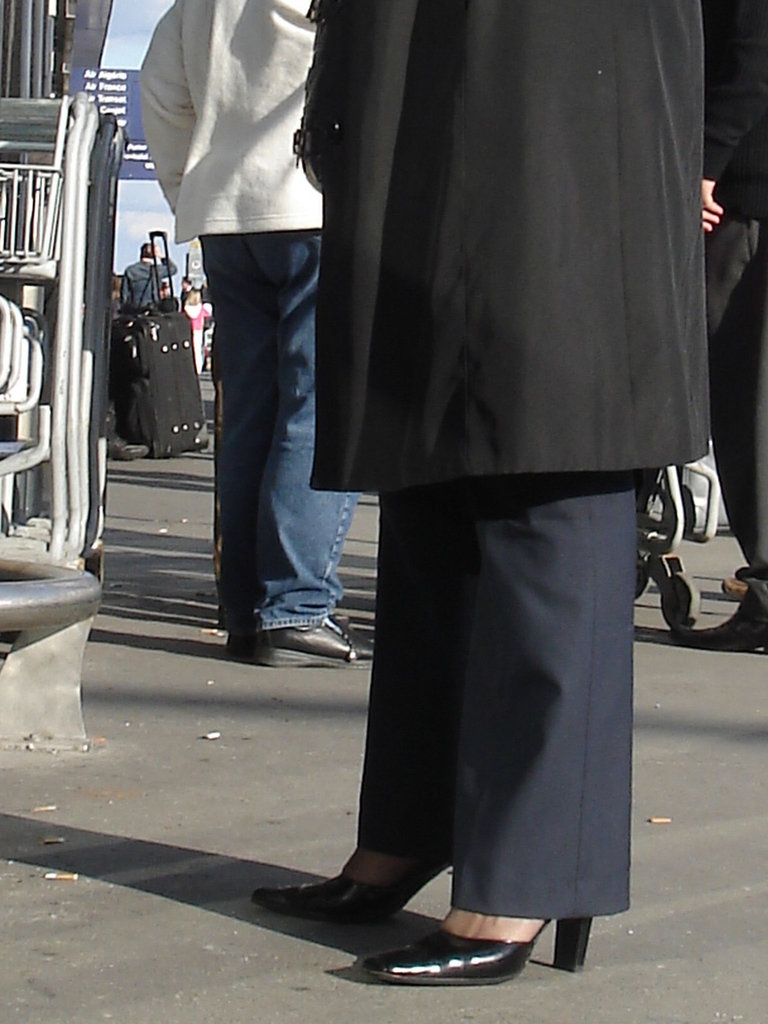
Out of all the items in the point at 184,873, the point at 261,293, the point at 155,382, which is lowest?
the point at 184,873

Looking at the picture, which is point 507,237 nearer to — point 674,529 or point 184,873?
point 184,873

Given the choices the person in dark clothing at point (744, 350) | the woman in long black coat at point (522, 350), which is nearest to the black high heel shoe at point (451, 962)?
the woman in long black coat at point (522, 350)

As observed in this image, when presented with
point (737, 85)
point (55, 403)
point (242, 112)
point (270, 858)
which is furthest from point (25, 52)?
point (270, 858)

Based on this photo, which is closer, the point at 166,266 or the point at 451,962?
the point at 451,962

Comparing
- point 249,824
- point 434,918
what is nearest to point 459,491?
point 434,918

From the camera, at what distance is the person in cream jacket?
496 cm

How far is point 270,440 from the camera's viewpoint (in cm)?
520

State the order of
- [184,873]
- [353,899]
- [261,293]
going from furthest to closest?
[261,293] < [184,873] < [353,899]

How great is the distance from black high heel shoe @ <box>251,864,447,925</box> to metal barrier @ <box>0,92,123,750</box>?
1105 millimetres

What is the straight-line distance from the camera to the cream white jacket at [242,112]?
493cm

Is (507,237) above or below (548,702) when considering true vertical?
above

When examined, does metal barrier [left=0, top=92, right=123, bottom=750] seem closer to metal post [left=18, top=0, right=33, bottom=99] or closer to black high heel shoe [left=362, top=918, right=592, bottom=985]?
black high heel shoe [left=362, top=918, right=592, bottom=985]

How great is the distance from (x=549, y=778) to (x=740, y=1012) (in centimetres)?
38

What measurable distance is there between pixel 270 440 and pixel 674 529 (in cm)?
128
